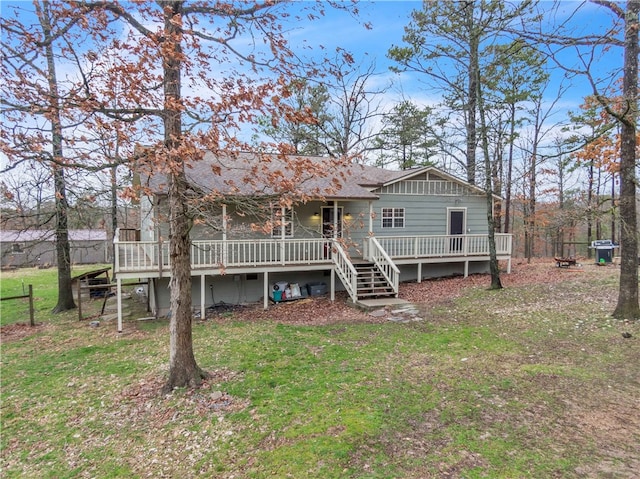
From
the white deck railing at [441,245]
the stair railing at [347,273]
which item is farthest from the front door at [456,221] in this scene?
the stair railing at [347,273]

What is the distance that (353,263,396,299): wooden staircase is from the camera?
11.4m

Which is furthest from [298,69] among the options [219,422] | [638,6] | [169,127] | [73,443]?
[638,6]

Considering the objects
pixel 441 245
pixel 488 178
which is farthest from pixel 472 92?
pixel 441 245

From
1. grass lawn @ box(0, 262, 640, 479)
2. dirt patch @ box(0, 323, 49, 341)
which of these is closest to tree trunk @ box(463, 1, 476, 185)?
grass lawn @ box(0, 262, 640, 479)

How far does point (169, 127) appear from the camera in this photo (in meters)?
5.38

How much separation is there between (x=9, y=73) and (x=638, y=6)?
10050 mm

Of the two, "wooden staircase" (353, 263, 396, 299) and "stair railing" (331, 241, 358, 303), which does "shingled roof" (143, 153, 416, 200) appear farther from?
"wooden staircase" (353, 263, 396, 299)

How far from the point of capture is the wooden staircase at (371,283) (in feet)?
37.4

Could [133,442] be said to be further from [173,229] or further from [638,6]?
[638,6]

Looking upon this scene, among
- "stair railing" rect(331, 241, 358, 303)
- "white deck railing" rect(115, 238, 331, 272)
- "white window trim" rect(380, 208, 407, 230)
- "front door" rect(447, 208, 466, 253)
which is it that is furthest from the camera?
"front door" rect(447, 208, 466, 253)

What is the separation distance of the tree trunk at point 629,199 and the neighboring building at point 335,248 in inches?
218

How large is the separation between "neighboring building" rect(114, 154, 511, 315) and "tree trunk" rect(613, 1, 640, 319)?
5.53 metres

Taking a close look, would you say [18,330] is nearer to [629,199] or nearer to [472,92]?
[629,199]

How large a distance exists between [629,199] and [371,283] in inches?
265
